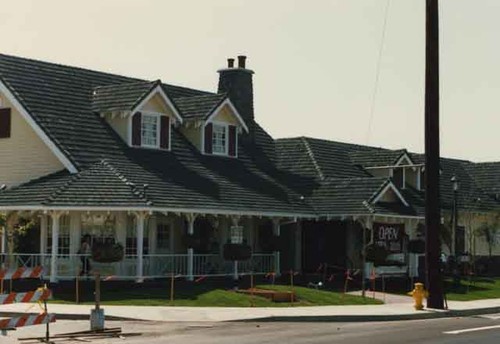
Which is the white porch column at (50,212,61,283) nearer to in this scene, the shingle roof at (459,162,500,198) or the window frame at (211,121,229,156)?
the window frame at (211,121,229,156)

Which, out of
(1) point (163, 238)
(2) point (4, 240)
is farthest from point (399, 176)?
(2) point (4, 240)

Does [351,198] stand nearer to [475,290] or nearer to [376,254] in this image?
[376,254]

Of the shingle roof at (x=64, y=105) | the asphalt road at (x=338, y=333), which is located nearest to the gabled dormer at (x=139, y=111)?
the shingle roof at (x=64, y=105)

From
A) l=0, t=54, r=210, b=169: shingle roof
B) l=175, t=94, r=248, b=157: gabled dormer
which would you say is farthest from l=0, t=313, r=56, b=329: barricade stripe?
l=175, t=94, r=248, b=157: gabled dormer

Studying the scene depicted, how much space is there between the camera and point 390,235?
124ft

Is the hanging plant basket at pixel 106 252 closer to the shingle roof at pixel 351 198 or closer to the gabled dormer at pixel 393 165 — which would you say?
the shingle roof at pixel 351 198

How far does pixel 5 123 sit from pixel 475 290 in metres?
18.5

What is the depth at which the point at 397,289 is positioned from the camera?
36.3m

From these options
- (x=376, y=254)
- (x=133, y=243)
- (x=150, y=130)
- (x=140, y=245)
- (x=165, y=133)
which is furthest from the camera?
(x=165, y=133)

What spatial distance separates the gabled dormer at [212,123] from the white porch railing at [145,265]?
5149mm

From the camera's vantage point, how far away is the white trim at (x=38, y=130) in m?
32.4

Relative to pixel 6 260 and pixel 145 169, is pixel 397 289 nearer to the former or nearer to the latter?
pixel 145 169

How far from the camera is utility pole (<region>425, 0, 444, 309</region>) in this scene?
2773 centimetres

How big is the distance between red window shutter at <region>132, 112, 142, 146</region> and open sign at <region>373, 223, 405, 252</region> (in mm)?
9574
